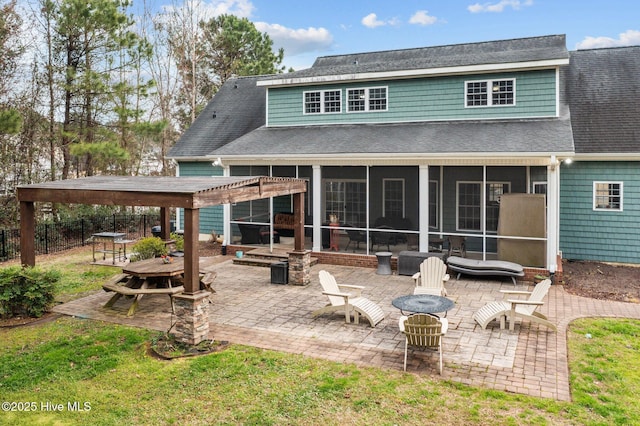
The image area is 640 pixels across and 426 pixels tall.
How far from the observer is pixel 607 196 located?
1374cm

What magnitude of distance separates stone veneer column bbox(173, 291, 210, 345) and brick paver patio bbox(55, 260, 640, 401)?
0.52 m

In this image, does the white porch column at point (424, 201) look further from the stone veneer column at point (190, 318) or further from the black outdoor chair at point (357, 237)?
the stone veneer column at point (190, 318)

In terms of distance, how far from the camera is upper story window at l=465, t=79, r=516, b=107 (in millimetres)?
14242

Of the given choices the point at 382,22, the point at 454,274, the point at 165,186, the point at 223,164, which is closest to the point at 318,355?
the point at 165,186

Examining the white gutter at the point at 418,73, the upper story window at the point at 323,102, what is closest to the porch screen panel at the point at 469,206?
the white gutter at the point at 418,73

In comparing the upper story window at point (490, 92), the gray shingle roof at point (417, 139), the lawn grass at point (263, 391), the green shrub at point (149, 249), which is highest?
the upper story window at point (490, 92)

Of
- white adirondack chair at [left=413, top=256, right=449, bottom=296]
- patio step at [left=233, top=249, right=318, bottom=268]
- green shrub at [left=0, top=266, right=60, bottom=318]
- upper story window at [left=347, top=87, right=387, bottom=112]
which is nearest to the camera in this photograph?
green shrub at [left=0, top=266, right=60, bottom=318]

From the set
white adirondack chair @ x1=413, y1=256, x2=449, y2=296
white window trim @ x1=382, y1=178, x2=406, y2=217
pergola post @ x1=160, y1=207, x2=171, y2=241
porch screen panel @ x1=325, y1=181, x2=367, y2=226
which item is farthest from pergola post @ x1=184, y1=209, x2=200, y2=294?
white window trim @ x1=382, y1=178, x2=406, y2=217

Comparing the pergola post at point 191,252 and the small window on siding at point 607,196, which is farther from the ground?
the small window on siding at point 607,196

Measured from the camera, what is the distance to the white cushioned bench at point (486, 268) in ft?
38.1

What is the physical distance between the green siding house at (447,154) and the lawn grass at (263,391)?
6.03 meters

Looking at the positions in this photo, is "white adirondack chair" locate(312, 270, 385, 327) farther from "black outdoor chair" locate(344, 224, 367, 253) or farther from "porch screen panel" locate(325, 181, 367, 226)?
"porch screen panel" locate(325, 181, 367, 226)

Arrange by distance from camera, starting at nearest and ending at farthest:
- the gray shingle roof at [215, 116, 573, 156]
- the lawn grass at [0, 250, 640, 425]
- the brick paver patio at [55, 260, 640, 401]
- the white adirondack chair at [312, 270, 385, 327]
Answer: the lawn grass at [0, 250, 640, 425], the brick paver patio at [55, 260, 640, 401], the white adirondack chair at [312, 270, 385, 327], the gray shingle roof at [215, 116, 573, 156]

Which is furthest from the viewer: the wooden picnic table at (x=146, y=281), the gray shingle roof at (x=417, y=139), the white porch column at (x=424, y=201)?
the white porch column at (x=424, y=201)
